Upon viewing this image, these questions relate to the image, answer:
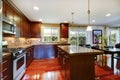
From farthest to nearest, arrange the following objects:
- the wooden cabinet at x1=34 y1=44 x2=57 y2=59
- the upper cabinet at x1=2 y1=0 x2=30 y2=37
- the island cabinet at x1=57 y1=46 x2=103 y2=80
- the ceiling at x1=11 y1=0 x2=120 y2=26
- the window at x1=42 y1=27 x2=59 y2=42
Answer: the window at x1=42 y1=27 x2=59 y2=42, the wooden cabinet at x1=34 y1=44 x2=57 y2=59, the ceiling at x1=11 y1=0 x2=120 y2=26, the upper cabinet at x1=2 y1=0 x2=30 y2=37, the island cabinet at x1=57 y1=46 x2=103 y2=80

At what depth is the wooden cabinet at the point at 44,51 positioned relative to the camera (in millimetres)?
6255

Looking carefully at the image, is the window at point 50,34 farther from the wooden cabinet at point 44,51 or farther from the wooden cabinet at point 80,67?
the wooden cabinet at point 80,67

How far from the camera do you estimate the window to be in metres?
7.22

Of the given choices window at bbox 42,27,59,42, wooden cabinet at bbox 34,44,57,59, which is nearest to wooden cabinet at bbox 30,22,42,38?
window at bbox 42,27,59,42

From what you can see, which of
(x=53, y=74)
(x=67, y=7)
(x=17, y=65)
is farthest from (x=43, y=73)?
(x=67, y=7)

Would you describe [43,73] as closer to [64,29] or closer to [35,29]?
[35,29]

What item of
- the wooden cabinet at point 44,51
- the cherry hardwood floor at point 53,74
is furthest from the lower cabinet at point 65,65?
the wooden cabinet at point 44,51

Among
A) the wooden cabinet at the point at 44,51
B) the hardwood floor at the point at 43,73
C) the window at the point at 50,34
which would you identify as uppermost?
the window at the point at 50,34

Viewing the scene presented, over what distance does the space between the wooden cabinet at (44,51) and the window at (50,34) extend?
1.00 meters

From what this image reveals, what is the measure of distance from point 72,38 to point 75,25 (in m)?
1.06

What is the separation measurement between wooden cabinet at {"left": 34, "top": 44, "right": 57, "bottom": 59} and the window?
100cm

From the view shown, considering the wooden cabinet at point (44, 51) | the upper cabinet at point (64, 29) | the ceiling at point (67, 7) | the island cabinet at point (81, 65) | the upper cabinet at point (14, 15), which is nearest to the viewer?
the island cabinet at point (81, 65)

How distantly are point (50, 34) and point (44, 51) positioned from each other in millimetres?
1514

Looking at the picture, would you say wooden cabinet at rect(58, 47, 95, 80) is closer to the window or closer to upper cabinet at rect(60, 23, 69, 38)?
upper cabinet at rect(60, 23, 69, 38)
